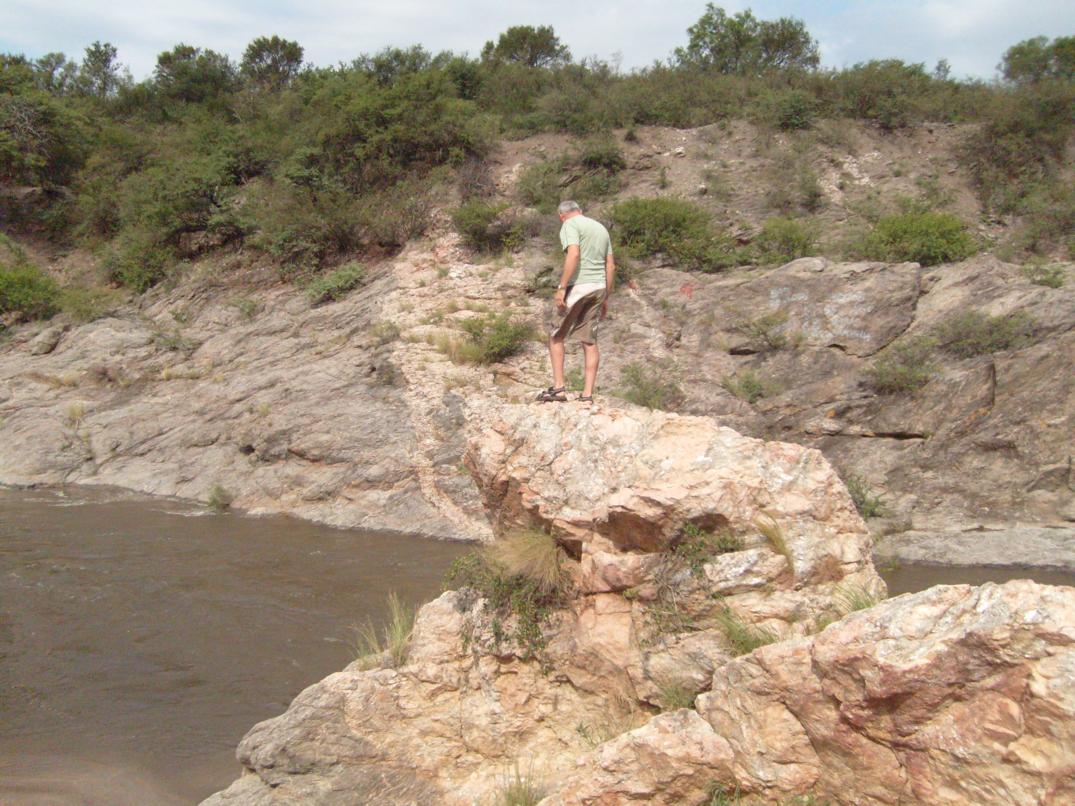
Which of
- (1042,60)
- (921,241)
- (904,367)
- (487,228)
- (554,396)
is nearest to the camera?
(554,396)

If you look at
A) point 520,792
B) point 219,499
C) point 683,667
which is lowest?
point 520,792

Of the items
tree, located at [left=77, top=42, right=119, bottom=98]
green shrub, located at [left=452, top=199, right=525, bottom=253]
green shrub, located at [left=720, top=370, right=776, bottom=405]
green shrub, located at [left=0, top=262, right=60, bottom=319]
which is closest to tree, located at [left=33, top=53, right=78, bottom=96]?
tree, located at [left=77, top=42, right=119, bottom=98]

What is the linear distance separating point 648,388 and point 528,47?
826 inches

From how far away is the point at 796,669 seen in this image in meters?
3.48

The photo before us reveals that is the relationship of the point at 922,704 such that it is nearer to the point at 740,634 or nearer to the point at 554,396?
the point at 740,634

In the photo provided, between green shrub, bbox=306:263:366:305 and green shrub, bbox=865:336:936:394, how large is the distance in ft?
32.4

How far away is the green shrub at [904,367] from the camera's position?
37.4ft

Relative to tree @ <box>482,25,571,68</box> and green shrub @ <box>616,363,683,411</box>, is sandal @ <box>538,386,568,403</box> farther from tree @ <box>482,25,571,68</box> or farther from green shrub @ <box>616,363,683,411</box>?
tree @ <box>482,25,571,68</box>

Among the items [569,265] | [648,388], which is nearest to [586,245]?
[569,265]

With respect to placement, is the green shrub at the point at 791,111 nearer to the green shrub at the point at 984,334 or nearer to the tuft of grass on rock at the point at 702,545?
the green shrub at the point at 984,334

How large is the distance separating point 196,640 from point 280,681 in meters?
1.20

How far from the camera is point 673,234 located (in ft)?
52.4

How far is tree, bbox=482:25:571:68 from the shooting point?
96.2 feet

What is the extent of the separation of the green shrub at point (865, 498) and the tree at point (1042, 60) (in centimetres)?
1865
